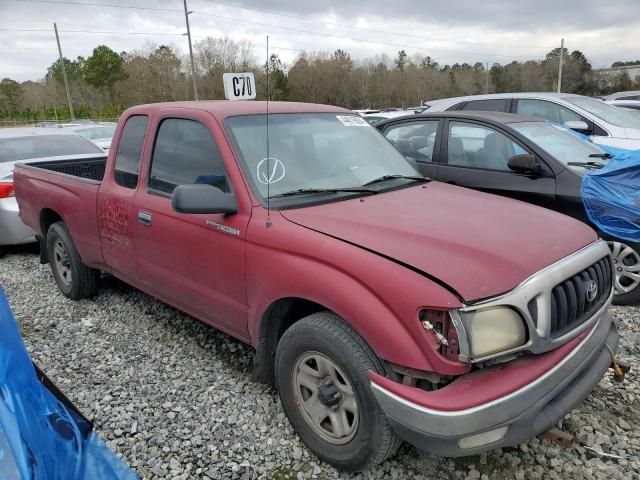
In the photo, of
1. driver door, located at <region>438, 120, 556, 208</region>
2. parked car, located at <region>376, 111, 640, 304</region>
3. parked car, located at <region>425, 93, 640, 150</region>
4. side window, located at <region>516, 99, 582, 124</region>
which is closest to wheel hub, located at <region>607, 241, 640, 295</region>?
parked car, located at <region>376, 111, 640, 304</region>

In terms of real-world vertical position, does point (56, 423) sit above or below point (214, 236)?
below

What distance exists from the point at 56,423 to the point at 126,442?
116 centimetres

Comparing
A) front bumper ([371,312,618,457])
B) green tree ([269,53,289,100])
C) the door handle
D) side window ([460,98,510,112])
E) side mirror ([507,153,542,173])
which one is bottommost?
front bumper ([371,312,618,457])

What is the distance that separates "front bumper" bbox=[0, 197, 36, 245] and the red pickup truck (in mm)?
3208

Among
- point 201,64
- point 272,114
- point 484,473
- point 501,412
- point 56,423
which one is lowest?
point 484,473

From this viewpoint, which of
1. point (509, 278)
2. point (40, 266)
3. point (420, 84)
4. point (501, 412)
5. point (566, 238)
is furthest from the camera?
point (420, 84)

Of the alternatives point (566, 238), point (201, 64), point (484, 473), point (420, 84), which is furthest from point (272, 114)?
point (420, 84)

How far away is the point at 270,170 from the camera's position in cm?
301

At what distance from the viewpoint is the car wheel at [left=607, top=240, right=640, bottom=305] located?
4.28 metres

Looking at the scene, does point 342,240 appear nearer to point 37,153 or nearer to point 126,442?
point 126,442

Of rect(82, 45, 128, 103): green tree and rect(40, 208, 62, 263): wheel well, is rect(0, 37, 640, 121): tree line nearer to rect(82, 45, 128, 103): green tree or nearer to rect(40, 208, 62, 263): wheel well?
rect(82, 45, 128, 103): green tree

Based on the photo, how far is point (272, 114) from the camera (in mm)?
3447

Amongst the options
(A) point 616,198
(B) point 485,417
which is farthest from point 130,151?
(A) point 616,198

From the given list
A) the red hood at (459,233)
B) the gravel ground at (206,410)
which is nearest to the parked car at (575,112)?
the gravel ground at (206,410)
